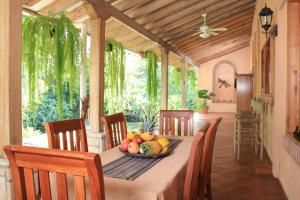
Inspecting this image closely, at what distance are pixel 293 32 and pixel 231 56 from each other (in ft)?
36.3

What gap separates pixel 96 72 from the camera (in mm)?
3352

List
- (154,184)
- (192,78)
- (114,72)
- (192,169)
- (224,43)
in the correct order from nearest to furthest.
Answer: (154,184), (192,169), (114,72), (224,43), (192,78)

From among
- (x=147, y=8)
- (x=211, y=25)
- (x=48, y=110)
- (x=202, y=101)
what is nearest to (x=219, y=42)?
(x=211, y=25)

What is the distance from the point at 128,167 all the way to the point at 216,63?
1272 centimetres

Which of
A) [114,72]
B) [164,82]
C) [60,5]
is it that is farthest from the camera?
[164,82]

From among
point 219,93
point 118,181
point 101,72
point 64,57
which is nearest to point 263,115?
point 101,72

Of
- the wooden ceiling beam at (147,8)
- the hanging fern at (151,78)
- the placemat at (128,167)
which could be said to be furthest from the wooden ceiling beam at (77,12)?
the hanging fern at (151,78)

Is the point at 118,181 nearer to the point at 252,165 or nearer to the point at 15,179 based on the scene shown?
the point at 15,179

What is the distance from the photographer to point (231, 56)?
13.6 meters

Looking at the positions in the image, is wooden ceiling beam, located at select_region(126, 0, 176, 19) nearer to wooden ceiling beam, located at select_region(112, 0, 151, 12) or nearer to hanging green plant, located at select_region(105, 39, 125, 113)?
wooden ceiling beam, located at select_region(112, 0, 151, 12)

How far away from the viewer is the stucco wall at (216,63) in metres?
13.5

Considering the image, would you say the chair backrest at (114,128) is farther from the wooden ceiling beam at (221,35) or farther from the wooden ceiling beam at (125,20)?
the wooden ceiling beam at (221,35)

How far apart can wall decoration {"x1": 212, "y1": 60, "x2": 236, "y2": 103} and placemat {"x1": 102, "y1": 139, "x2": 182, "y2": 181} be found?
40.0 feet

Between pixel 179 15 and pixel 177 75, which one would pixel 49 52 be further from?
pixel 177 75
